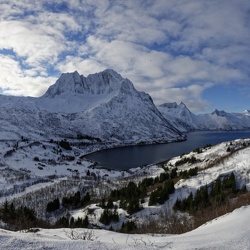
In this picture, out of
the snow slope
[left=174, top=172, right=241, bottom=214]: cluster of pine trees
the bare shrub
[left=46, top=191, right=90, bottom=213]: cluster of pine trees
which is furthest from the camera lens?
[left=46, top=191, right=90, bottom=213]: cluster of pine trees

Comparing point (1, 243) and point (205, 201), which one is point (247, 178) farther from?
point (1, 243)

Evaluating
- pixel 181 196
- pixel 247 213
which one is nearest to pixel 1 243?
pixel 247 213

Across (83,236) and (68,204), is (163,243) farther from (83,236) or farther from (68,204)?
(68,204)

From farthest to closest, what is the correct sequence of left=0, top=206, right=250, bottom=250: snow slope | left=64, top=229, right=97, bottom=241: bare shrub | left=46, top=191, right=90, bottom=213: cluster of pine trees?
left=46, top=191, right=90, bottom=213: cluster of pine trees → left=64, top=229, right=97, bottom=241: bare shrub → left=0, top=206, right=250, bottom=250: snow slope

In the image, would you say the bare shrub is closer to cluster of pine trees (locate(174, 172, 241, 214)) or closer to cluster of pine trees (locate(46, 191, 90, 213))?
cluster of pine trees (locate(174, 172, 241, 214))

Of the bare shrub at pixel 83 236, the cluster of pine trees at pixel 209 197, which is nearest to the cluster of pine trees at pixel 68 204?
the cluster of pine trees at pixel 209 197

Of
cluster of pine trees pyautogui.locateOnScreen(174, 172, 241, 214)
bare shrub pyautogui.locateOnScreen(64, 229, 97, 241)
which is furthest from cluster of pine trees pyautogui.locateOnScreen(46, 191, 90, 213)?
bare shrub pyautogui.locateOnScreen(64, 229, 97, 241)

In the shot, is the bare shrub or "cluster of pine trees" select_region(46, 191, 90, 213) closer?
the bare shrub

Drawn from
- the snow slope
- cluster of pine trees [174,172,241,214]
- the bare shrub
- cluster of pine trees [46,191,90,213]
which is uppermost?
the snow slope

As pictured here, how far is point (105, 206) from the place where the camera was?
89.4 feet

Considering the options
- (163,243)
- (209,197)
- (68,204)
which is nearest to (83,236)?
(163,243)

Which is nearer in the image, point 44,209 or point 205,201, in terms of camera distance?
point 205,201

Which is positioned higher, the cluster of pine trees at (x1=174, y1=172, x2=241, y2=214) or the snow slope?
the snow slope

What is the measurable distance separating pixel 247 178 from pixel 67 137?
6595 inches
